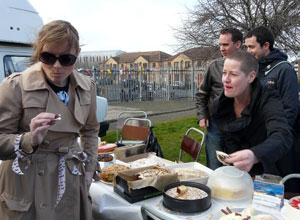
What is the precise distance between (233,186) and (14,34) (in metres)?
4.86

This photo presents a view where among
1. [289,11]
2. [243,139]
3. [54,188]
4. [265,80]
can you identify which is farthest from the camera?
[289,11]

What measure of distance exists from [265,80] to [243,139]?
114 centimetres

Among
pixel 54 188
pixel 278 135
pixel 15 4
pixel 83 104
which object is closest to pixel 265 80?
pixel 278 135

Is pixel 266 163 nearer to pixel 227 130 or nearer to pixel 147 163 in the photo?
pixel 227 130

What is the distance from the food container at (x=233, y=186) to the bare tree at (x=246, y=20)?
9809 mm

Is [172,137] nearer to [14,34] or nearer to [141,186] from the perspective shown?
[14,34]

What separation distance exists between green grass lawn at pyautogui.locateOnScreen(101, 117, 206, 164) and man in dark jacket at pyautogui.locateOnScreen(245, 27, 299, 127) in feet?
8.91

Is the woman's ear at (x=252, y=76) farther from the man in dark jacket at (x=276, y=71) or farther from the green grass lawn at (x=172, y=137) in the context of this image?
the green grass lawn at (x=172, y=137)

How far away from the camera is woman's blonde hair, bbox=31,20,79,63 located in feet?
5.23

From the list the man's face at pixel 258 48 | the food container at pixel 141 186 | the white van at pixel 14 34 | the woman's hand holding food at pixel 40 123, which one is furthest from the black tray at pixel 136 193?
the white van at pixel 14 34

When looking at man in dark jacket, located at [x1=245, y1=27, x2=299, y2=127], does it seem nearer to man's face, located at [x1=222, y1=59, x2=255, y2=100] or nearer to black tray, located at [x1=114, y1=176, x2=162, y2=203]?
man's face, located at [x1=222, y1=59, x2=255, y2=100]

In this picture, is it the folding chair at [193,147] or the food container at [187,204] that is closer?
the food container at [187,204]

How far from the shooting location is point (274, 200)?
175 centimetres

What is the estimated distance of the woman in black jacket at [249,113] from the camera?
5.91ft
